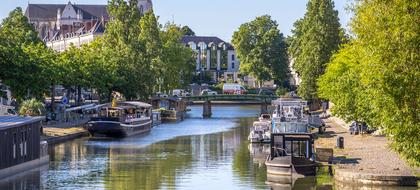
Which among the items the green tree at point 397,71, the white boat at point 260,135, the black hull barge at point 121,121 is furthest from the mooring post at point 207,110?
the green tree at point 397,71

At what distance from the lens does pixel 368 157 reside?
70.4 m

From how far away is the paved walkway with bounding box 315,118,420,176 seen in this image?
6025 centimetres

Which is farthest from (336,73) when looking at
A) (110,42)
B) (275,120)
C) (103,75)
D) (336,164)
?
(336,164)

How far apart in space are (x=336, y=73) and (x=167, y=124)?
105 feet

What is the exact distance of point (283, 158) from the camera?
65.7 meters

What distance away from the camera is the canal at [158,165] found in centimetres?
6316

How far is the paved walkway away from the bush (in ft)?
89.5

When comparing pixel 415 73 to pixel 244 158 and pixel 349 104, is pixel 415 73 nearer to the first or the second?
pixel 244 158

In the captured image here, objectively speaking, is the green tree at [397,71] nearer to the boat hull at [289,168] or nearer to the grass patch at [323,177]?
the grass patch at [323,177]

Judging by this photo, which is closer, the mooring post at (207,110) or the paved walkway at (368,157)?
the paved walkway at (368,157)

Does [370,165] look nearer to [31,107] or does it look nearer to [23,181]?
[23,181]

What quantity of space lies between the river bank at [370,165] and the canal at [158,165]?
170 centimetres

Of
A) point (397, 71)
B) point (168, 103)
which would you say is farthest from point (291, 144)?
point (168, 103)

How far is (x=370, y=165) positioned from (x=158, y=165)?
18.3 m
